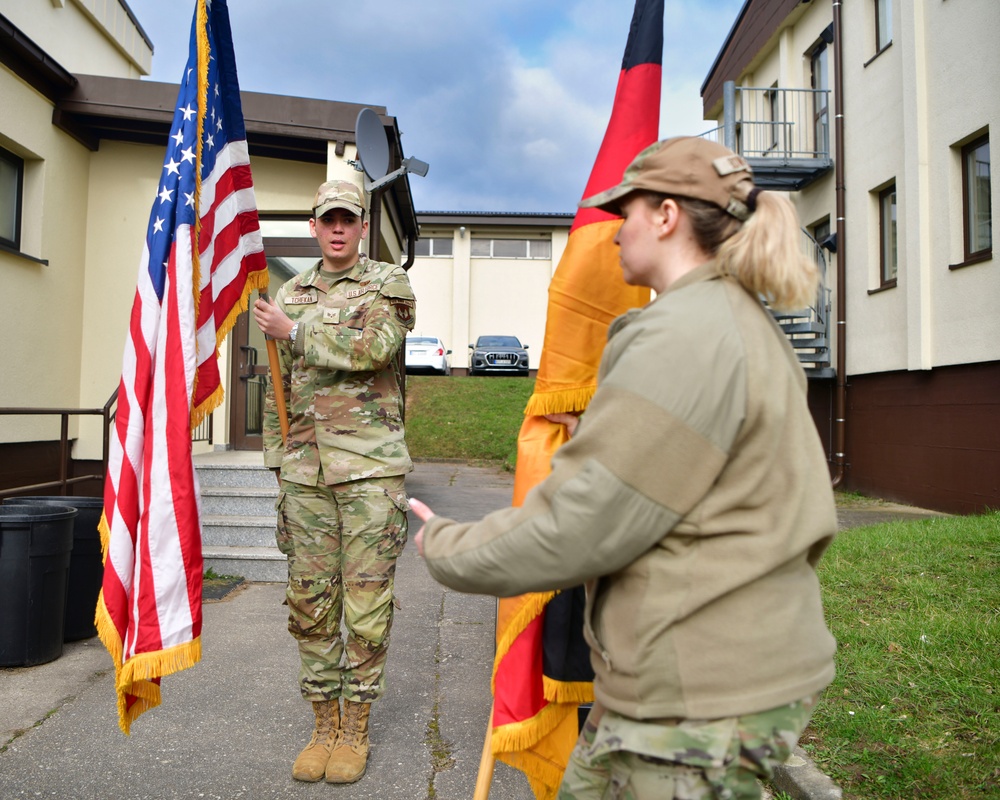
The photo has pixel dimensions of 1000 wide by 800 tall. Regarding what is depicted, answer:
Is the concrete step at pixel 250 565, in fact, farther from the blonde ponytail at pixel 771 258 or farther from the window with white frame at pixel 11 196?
the blonde ponytail at pixel 771 258

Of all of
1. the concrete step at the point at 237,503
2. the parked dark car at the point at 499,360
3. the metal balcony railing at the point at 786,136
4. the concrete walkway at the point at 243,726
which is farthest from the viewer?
the parked dark car at the point at 499,360

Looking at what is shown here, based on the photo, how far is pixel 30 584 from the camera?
4.44 meters

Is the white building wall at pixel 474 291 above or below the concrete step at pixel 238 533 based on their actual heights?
above

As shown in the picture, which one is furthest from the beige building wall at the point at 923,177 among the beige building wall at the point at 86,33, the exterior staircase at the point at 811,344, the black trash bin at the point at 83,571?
the beige building wall at the point at 86,33

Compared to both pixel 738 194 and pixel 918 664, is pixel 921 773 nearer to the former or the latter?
pixel 918 664

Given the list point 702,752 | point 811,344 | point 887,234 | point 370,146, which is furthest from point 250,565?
point 887,234

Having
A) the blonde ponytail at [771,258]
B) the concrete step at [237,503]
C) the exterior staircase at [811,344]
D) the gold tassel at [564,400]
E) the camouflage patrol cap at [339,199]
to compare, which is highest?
the exterior staircase at [811,344]

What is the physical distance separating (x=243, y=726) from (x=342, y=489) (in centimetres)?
132

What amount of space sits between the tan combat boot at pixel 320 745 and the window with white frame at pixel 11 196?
6243mm

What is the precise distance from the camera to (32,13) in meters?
9.41

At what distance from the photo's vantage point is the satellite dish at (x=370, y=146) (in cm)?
644

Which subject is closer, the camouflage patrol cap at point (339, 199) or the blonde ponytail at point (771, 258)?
the blonde ponytail at point (771, 258)

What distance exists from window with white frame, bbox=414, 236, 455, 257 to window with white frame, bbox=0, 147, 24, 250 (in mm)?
20949

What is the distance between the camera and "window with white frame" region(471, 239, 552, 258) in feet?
93.5
